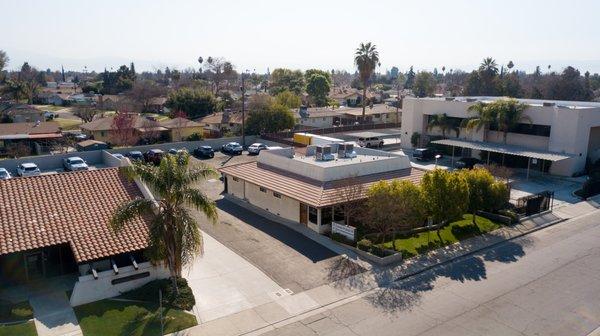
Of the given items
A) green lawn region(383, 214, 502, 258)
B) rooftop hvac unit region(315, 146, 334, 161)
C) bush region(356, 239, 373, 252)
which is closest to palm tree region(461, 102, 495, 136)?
green lawn region(383, 214, 502, 258)

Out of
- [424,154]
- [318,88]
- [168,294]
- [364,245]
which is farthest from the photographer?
[318,88]

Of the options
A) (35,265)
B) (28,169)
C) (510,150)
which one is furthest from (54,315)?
(510,150)

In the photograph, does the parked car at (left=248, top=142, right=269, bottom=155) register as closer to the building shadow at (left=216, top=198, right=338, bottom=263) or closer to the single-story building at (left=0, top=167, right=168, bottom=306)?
the building shadow at (left=216, top=198, right=338, bottom=263)

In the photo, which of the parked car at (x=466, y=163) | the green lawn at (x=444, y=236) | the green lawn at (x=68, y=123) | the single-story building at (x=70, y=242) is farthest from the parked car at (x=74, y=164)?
the green lawn at (x=68, y=123)

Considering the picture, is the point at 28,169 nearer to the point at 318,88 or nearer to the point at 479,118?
the point at 479,118

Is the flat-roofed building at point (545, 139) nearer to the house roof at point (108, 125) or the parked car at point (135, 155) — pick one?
the parked car at point (135, 155)

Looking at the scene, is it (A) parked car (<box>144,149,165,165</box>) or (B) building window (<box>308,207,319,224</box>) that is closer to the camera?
(B) building window (<box>308,207,319,224</box>)

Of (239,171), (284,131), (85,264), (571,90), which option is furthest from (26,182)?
(571,90)
